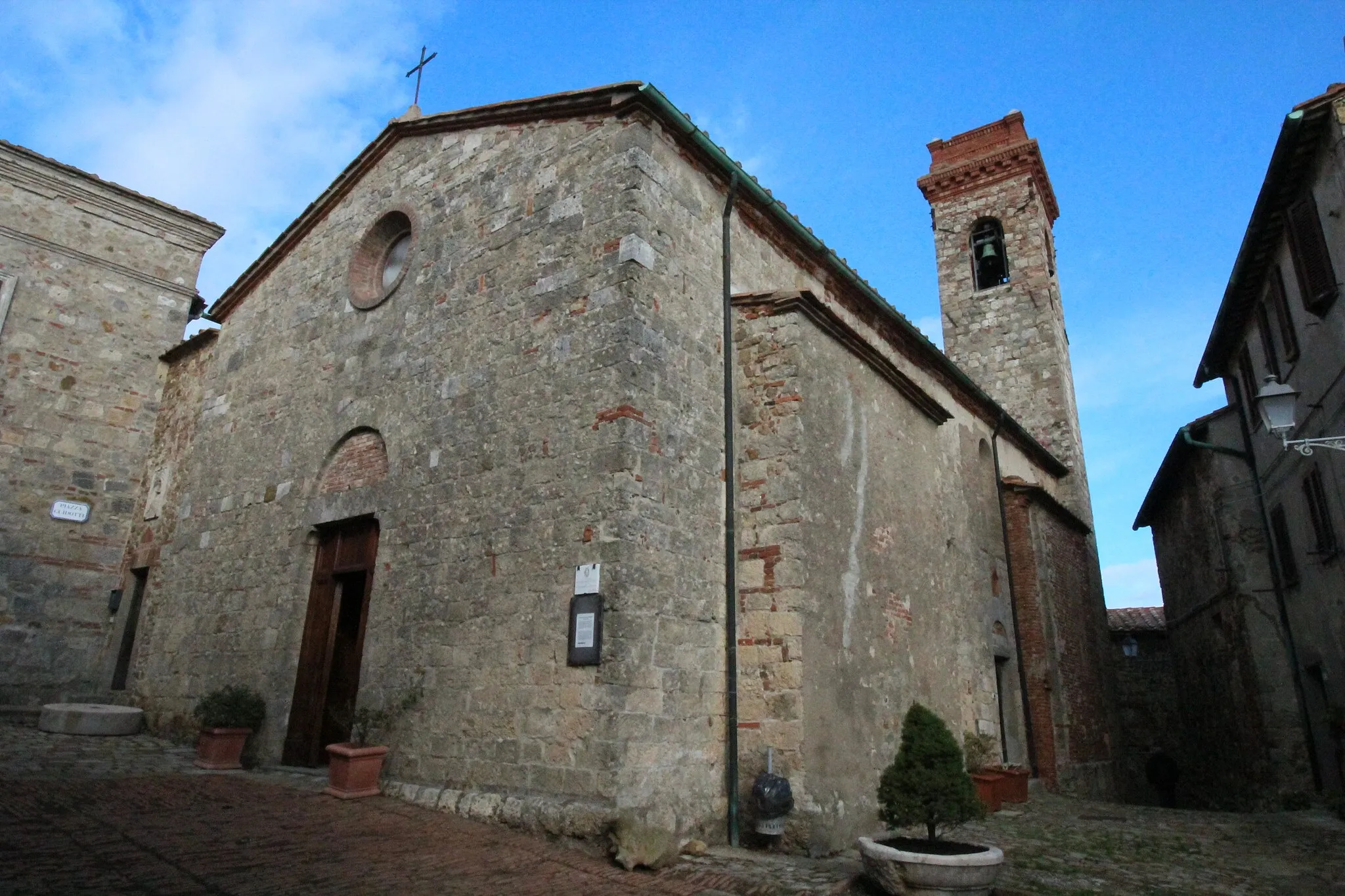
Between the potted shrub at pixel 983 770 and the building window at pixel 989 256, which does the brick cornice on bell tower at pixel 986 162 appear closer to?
the building window at pixel 989 256

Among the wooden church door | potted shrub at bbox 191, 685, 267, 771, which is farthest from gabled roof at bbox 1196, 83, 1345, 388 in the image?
potted shrub at bbox 191, 685, 267, 771

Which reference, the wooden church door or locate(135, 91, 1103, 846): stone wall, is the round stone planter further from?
the wooden church door

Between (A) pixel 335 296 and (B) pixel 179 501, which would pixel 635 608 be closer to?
(A) pixel 335 296

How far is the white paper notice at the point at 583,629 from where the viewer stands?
5.88 m

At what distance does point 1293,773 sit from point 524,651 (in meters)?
11.5

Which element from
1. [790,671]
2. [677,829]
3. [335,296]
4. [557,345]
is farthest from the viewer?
[335,296]

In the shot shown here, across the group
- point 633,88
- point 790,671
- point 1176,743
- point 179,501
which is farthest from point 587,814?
point 1176,743

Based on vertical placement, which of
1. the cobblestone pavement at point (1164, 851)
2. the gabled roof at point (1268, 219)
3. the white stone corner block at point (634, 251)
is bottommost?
the cobblestone pavement at point (1164, 851)

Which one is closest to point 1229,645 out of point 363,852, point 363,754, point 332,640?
point 363,754

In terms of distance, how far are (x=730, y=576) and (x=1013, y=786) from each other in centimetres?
569

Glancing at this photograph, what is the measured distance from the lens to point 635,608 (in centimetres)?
595

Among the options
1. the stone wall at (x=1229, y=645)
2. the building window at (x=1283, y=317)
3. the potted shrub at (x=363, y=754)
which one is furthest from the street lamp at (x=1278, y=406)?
the potted shrub at (x=363, y=754)

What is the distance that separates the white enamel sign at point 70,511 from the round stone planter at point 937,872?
37.3 feet

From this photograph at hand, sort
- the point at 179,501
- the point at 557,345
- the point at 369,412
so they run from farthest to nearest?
the point at 179,501, the point at 369,412, the point at 557,345
